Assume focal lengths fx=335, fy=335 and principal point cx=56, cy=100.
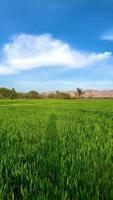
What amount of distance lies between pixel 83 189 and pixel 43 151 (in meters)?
1.90

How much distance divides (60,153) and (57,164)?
2.80 feet

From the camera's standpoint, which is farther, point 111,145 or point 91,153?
point 111,145

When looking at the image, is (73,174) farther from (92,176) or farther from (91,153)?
(91,153)

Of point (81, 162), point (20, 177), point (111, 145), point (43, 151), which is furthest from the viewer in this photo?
point (111, 145)

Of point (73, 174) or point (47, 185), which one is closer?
point (47, 185)

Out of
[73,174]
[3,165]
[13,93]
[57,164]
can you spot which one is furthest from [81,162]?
[13,93]

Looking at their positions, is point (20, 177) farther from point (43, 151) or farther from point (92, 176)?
point (43, 151)

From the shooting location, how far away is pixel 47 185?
270 cm

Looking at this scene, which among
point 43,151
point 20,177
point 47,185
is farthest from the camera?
point 43,151

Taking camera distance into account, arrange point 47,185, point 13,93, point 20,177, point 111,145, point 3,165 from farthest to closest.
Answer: point 13,93 < point 111,145 < point 3,165 < point 20,177 < point 47,185

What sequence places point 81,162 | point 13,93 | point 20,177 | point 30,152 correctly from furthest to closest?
point 13,93, point 30,152, point 81,162, point 20,177

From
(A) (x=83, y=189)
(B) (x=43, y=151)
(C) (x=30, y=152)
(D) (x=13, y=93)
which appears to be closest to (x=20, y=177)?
(A) (x=83, y=189)

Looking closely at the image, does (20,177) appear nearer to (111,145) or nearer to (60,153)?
(60,153)

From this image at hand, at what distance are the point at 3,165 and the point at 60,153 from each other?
3.66 ft
